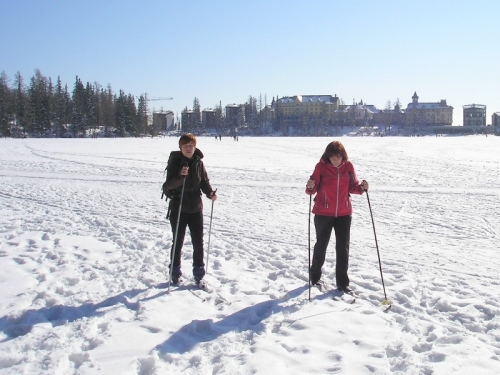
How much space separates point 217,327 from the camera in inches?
165

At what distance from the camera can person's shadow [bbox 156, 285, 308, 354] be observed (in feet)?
12.6

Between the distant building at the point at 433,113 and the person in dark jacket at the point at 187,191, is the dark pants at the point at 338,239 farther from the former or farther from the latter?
the distant building at the point at 433,113

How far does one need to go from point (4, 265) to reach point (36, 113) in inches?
3622

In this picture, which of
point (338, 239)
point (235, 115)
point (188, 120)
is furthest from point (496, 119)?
point (338, 239)

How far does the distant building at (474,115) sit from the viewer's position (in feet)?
452

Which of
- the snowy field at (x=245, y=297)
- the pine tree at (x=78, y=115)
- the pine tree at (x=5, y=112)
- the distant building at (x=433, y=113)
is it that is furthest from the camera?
the distant building at (x=433, y=113)

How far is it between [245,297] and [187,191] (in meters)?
1.39

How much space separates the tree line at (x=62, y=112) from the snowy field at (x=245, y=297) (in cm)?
7961

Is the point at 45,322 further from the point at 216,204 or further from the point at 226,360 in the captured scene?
the point at 216,204

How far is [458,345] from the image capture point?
3.84 meters

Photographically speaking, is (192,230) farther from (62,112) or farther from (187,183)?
(62,112)

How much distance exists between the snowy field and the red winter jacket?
3.30 ft

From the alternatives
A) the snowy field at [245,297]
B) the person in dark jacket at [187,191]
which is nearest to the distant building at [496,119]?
the snowy field at [245,297]

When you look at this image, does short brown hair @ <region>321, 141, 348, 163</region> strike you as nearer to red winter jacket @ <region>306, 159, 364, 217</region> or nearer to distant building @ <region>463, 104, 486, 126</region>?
red winter jacket @ <region>306, 159, 364, 217</region>
